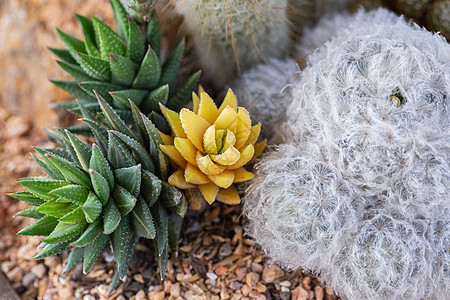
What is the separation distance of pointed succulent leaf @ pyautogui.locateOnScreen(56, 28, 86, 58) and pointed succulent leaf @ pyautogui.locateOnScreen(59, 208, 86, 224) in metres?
0.60

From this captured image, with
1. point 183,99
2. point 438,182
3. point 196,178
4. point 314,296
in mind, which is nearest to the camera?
point 438,182

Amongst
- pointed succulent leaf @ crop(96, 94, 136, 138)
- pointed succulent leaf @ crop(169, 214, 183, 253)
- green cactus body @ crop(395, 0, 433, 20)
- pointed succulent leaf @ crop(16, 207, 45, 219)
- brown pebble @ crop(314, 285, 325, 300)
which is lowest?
brown pebble @ crop(314, 285, 325, 300)

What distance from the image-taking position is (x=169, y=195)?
44.8 inches

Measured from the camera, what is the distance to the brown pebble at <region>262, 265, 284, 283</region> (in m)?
1.27

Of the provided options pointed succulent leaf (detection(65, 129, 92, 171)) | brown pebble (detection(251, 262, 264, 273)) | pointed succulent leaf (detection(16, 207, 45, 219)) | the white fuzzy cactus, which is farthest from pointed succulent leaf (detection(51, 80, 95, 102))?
brown pebble (detection(251, 262, 264, 273))

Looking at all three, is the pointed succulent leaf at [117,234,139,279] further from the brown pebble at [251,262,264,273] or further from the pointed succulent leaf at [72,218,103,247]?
the brown pebble at [251,262,264,273]

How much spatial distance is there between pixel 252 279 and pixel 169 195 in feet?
1.24

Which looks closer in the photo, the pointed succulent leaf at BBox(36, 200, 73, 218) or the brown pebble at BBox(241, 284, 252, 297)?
the pointed succulent leaf at BBox(36, 200, 73, 218)

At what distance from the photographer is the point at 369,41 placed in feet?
3.68

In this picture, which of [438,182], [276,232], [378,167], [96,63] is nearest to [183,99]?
[96,63]

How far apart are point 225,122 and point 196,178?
6.7 inches

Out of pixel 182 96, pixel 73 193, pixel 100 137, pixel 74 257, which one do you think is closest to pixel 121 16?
pixel 182 96

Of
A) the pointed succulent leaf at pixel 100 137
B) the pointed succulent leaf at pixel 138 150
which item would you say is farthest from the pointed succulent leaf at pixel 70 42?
the pointed succulent leaf at pixel 138 150

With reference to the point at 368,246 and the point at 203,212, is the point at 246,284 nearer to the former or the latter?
the point at 203,212
